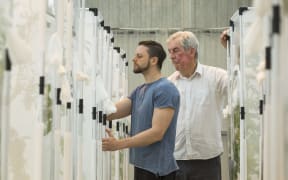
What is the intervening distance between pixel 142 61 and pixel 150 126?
14.8 inches

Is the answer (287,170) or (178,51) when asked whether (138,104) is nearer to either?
(178,51)

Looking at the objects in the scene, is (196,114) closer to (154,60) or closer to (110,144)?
(154,60)

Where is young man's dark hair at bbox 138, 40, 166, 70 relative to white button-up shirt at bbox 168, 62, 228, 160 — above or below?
above

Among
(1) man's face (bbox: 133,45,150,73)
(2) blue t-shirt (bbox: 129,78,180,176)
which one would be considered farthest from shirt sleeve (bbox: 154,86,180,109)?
(1) man's face (bbox: 133,45,150,73)

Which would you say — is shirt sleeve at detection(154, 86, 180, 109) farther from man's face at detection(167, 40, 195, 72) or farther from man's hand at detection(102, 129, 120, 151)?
man's face at detection(167, 40, 195, 72)

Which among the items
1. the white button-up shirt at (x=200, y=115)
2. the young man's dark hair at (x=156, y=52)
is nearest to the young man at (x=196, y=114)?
the white button-up shirt at (x=200, y=115)

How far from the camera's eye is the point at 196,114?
302 cm

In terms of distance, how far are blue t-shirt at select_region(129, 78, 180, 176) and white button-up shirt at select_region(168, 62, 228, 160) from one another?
14.5 inches

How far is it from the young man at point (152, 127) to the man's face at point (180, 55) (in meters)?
0.28

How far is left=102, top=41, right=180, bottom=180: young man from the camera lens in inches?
99.5

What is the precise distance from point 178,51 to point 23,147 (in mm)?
1564

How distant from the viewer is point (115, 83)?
3977 mm

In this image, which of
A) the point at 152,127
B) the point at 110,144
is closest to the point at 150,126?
the point at 152,127

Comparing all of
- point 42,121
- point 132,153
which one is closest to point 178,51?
point 132,153
